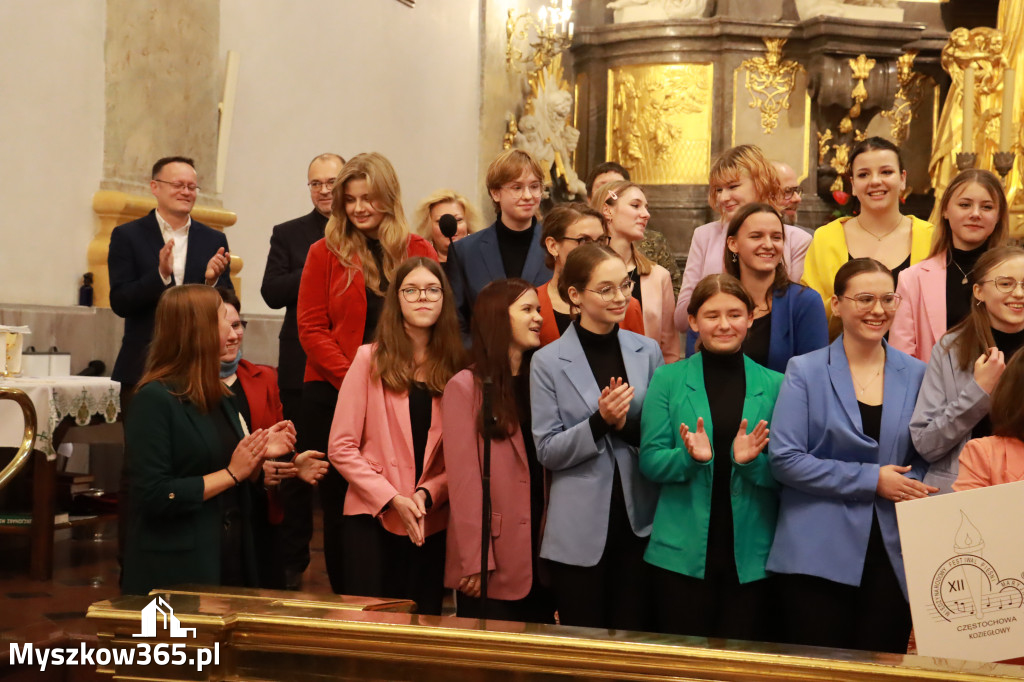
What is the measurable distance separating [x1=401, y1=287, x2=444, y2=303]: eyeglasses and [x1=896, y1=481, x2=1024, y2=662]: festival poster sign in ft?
5.55

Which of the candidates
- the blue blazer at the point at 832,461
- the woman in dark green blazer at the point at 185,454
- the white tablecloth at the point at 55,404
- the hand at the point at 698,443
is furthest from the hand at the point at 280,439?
the white tablecloth at the point at 55,404

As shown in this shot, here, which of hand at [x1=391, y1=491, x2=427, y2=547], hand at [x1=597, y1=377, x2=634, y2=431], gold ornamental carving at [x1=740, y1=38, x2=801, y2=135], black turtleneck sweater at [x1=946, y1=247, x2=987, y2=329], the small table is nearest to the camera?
hand at [x1=597, y1=377, x2=634, y2=431]

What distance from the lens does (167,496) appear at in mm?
3014

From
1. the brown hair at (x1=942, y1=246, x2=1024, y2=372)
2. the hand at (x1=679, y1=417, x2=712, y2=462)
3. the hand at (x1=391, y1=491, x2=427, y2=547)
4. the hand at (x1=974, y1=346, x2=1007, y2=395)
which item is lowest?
the hand at (x1=391, y1=491, x2=427, y2=547)

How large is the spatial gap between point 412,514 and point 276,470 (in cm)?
43

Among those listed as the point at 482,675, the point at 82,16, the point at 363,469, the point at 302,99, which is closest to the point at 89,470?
the point at 82,16

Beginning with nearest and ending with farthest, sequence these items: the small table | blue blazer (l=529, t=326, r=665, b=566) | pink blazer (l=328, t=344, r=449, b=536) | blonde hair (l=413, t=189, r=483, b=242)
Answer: blue blazer (l=529, t=326, r=665, b=566), pink blazer (l=328, t=344, r=449, b=536), the small table, blonde hair (l=413, t=189, r=483, b=242)

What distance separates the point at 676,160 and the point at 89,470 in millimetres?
5773

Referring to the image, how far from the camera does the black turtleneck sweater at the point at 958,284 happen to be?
3525 mm

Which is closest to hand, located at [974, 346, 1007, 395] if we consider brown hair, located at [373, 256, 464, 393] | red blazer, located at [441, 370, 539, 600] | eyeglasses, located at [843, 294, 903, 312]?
eyeglasses, located at [843, 294, 903, 312]

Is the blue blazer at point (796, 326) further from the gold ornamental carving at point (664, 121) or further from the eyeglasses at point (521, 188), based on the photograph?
the gold ornamental carving at point (664, 121)

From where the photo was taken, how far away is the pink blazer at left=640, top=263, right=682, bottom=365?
4.06 metres

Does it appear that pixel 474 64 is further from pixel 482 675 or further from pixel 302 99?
pixel 482 675

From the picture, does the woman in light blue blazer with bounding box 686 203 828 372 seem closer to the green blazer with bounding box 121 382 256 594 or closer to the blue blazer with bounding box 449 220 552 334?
the blue blazer with bounding box 449 220 552 334
